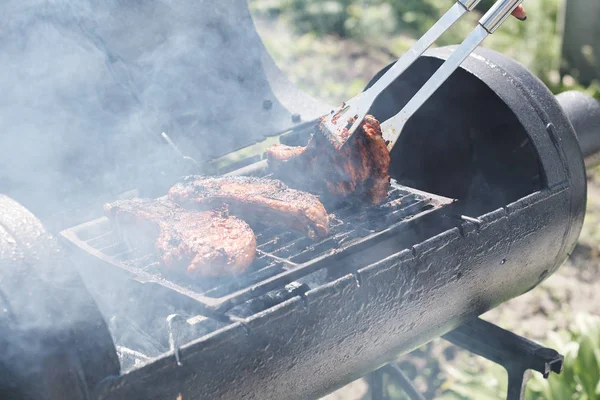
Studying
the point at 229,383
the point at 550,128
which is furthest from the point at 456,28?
the point at 229,383

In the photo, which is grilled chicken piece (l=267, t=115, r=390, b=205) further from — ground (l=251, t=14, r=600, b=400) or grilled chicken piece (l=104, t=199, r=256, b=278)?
ground (l=251, t=14, r=600, b=400)

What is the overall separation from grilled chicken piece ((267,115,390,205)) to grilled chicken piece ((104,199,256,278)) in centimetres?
41

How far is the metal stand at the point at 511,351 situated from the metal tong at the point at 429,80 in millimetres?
820

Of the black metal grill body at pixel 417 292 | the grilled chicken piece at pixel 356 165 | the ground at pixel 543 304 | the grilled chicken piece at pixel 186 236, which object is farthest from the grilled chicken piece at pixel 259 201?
the ground at pixel 543 304

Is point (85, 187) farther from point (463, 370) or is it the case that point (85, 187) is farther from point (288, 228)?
point (463, 370)

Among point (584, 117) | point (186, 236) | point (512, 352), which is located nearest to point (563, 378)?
point (512, 352)

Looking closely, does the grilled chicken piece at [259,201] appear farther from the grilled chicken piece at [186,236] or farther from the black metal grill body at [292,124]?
the black metal grill body at [292,124]

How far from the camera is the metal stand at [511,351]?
8.00 feet

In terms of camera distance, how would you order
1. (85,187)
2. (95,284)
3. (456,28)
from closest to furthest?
(95,284) < (85,187) < (456,28)

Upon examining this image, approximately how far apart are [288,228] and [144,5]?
1.10 meters

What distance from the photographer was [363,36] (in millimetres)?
8922

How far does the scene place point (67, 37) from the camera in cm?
243

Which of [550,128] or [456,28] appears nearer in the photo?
[550,128]

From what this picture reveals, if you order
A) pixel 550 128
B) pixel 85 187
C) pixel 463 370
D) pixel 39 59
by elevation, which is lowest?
pixel 463 370
